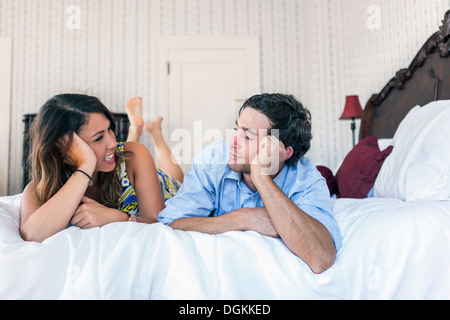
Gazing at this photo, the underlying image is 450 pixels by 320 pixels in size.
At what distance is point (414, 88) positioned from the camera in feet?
7.26

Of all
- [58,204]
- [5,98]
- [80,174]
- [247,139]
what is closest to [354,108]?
[247,139]

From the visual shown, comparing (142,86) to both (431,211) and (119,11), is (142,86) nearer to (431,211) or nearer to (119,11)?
(119,11)

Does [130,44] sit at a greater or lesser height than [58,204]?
greater

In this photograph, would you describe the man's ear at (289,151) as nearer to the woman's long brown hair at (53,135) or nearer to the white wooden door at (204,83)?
the woman's long brown hair at (53,135)

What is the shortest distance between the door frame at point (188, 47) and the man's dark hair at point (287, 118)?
293 cm

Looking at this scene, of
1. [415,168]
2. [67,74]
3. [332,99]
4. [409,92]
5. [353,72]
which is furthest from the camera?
[67,74]

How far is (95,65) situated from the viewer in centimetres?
421

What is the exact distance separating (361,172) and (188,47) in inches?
114

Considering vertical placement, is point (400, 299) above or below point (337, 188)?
below

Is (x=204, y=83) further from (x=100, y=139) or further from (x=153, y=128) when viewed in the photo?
(x=100, y=139)

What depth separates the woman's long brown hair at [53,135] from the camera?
1350 millimetres

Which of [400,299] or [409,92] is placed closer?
[400,299]
